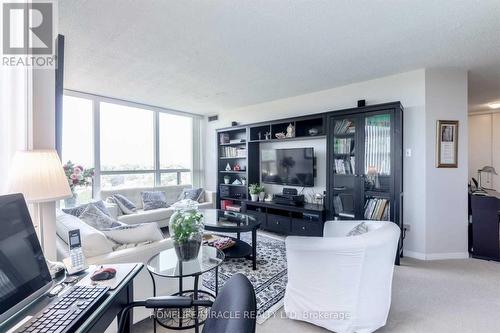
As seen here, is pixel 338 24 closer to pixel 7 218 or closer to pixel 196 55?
pixel 196 55

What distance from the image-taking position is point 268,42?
247 centimetres

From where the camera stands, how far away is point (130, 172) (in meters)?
4.87

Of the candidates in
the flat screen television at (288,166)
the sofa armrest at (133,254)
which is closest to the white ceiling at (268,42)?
the flat screen television at (288,166)

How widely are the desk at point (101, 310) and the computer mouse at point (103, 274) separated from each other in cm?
8

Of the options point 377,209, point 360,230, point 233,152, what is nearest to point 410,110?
point 377,209

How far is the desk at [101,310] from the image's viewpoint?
86cm

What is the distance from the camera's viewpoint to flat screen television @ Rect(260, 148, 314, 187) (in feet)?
13.5

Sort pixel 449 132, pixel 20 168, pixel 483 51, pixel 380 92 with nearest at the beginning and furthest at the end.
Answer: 1. pixel 20 168
2. pixel 483 51
3. pixel 449 132
4. pixel 380 92

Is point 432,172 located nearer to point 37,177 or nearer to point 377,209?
point 377,209

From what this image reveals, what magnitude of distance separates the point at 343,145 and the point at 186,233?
2.81m

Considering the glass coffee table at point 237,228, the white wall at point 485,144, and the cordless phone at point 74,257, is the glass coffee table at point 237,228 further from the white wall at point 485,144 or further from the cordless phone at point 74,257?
the white wall at point 485,144

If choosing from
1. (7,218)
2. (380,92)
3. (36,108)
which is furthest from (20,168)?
(380,92)

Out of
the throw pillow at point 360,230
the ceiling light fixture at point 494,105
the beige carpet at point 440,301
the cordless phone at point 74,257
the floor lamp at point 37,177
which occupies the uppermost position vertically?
the ceiling light fixture at point 494,105

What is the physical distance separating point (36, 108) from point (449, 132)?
4344 millimetres
